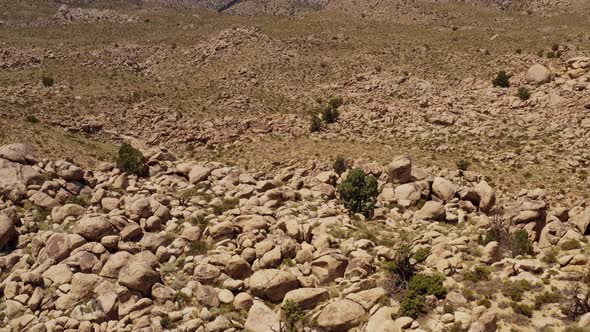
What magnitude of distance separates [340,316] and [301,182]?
17081mm

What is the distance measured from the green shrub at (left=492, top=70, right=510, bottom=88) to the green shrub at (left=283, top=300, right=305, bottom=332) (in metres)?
47.4

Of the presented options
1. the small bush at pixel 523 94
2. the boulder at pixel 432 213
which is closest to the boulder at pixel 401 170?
the boulder at pixel 432 213

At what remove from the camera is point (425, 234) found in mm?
29734

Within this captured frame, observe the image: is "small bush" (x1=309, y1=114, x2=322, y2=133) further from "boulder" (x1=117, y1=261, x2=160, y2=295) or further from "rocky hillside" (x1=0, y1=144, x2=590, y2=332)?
"boulder" (x1=117, y1=261, x2=160, y2=295)

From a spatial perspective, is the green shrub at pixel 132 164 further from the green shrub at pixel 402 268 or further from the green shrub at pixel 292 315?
the green shrub at pixel 402 268

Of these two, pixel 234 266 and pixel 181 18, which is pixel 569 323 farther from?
pixel 181 18

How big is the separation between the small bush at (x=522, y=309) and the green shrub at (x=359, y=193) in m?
13.4

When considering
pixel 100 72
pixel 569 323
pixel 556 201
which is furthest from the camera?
pixel 100 72

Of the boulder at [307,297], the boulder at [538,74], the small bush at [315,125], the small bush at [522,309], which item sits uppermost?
the boulder at [538,74]

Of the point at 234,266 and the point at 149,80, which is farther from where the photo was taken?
the point at 149,80

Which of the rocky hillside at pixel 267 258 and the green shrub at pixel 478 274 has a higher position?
the green shrub at pixel 478 274

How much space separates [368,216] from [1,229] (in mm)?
23591

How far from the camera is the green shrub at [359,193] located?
1325 inches

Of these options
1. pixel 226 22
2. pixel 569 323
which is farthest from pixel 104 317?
pixel 226 22
